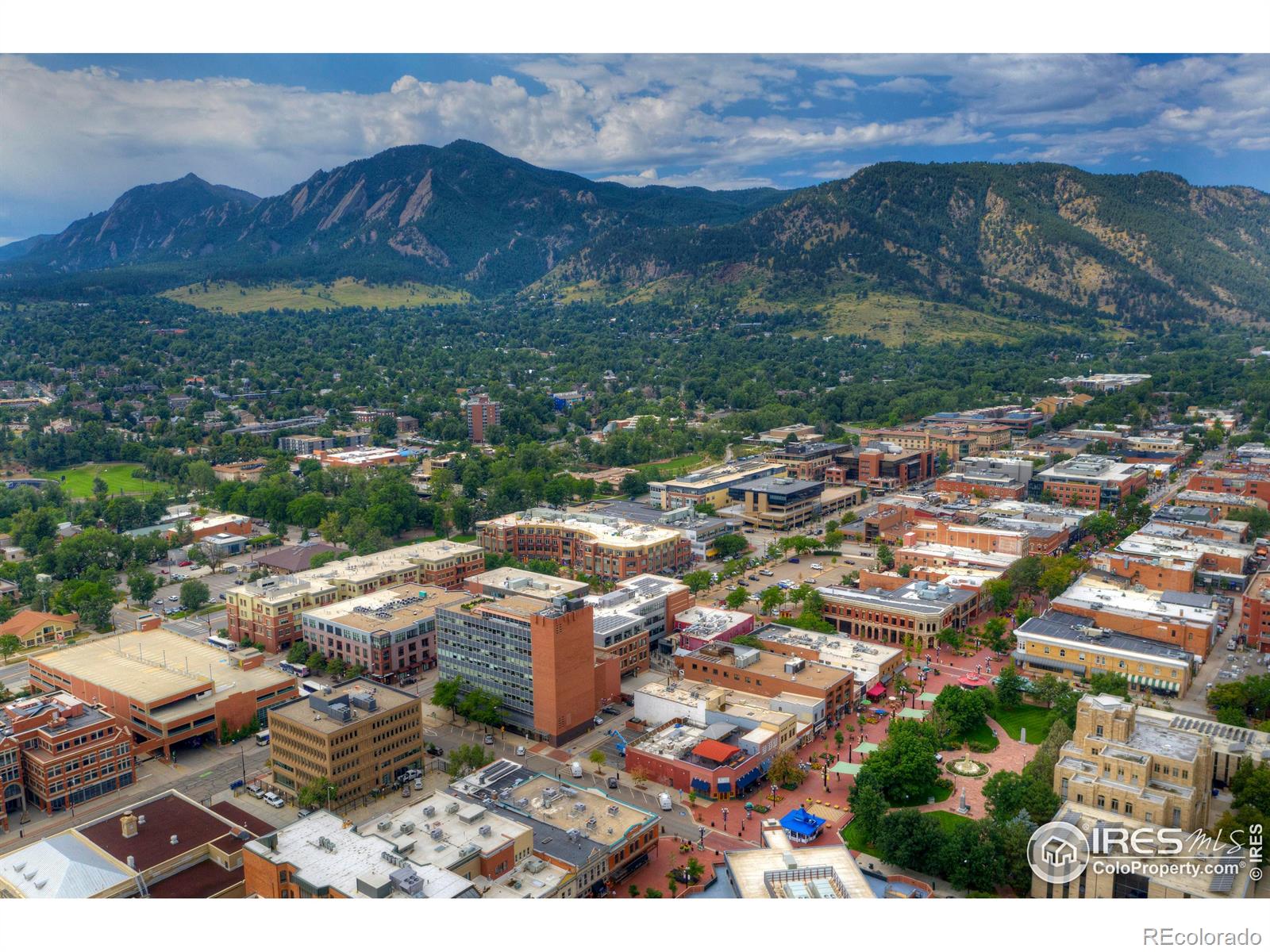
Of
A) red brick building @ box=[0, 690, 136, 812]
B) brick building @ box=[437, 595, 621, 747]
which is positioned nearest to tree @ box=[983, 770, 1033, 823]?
brick building @ box=[437, 595, 621, 747]

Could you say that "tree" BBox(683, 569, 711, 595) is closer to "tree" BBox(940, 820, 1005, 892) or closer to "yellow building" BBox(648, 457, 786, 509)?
"yellow building" BBox(648, 457, 786, 509)

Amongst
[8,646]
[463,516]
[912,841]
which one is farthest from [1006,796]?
[463,516]

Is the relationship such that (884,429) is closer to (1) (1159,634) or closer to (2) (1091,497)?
(2) (1091,497)

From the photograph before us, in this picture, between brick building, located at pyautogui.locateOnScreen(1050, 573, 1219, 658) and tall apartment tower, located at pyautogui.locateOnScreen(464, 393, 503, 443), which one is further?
tall apartment tower, located at pyautogui.locateOnScreen(464, 393, 503, 443)

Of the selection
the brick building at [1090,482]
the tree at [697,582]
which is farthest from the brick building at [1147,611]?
the brick building at [1090,482]

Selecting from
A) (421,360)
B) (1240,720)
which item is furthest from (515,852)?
(421,360)

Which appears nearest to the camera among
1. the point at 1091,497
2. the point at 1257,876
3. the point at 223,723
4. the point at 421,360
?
the point at 1257,876
